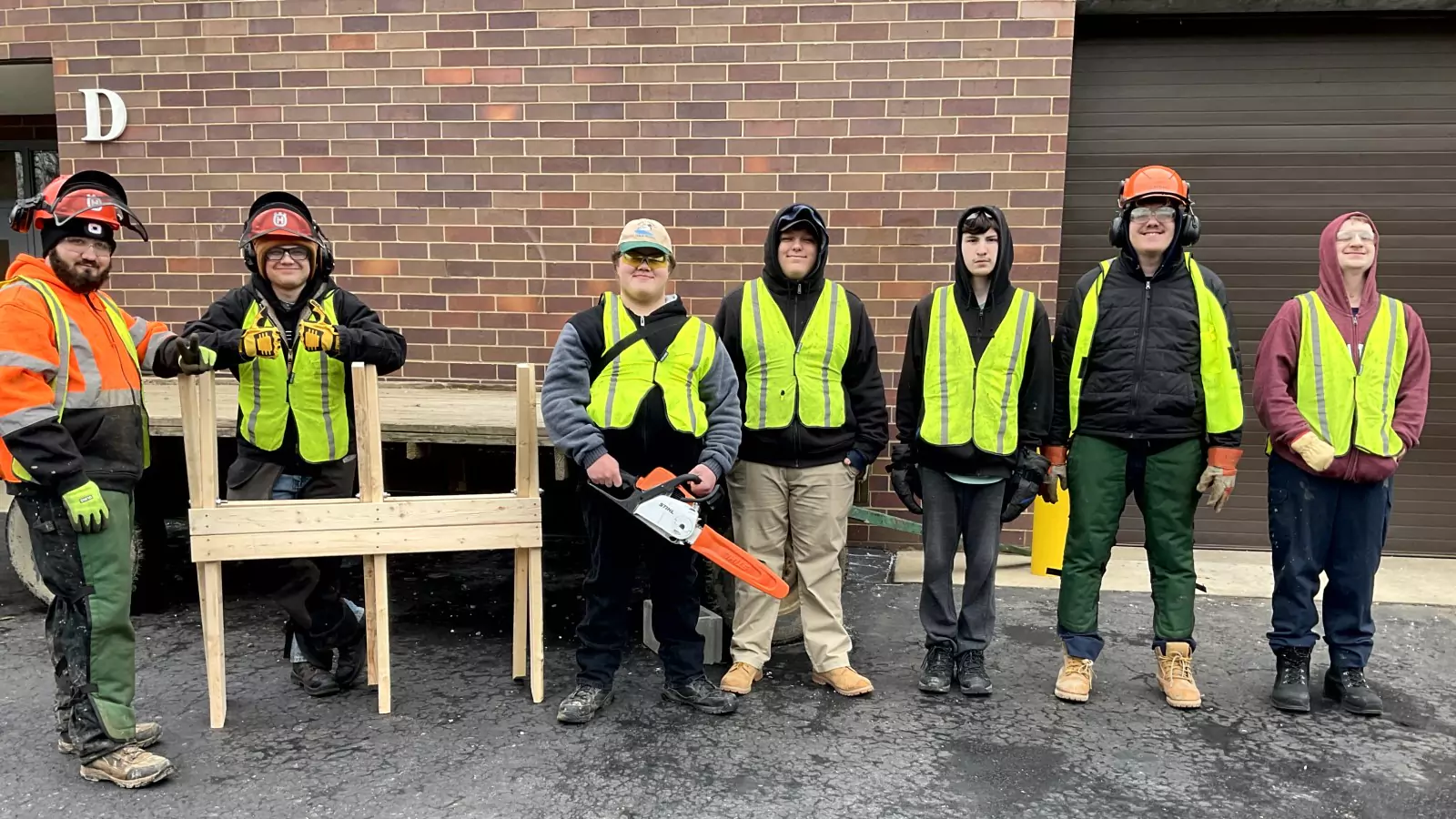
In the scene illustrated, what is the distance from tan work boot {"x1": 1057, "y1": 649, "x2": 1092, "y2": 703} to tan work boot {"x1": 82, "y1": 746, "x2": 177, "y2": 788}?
3.27 meters

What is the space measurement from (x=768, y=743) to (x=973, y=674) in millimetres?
962

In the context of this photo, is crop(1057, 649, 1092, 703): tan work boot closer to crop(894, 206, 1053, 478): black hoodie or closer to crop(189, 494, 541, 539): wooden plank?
crop(894, 206, 1053, 478): black hoodie

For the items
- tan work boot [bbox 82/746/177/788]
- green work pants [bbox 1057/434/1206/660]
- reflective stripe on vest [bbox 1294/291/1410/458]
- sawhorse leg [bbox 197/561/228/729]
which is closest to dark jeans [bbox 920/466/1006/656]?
green work pants [bbox 1057/434/1206/660]

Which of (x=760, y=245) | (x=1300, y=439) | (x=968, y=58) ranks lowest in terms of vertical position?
(x=1300, y=439)

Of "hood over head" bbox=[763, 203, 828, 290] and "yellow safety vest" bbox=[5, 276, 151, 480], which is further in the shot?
"hood over head" bbox=[763, 203, 828, 290]

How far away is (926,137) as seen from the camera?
214 inches

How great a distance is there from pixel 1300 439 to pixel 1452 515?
3305 millimetres

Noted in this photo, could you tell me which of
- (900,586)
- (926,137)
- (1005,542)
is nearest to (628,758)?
(900,586)

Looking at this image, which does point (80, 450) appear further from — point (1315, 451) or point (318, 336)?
point (1315, 451)

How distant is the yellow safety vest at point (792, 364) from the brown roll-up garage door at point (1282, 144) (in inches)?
107

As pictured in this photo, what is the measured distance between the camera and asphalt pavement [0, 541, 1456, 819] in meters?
3.04

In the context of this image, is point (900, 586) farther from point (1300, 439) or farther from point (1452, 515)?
point (1452, 515)

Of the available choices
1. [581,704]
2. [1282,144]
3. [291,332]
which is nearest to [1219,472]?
[581,704]

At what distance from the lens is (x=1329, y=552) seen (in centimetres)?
375
